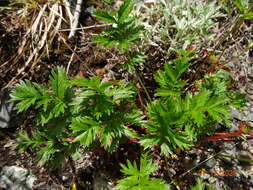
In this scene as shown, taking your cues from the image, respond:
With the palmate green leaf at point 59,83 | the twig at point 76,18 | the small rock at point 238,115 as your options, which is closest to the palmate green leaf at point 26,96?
the palmate green leaf at point 59,83

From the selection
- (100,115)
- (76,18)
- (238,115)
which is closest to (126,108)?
(100,115)

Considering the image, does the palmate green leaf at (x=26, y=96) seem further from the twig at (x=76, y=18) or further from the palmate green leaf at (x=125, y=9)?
the twig at (x=76, y=18)

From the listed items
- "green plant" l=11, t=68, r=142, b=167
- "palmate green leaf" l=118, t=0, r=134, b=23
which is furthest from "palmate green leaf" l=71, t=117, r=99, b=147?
"palmate green leaf" l=118, t=0, r=134, b=23

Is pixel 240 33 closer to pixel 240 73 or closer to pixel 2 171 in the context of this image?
pixel 240 73

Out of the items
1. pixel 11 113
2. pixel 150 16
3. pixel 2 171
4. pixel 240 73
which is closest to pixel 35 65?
pixel 11 113

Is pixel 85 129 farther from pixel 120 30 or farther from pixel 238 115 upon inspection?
pixel 238 115

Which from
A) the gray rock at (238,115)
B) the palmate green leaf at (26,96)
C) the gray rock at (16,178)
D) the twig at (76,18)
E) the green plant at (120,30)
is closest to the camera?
the green plant at (120,30)
